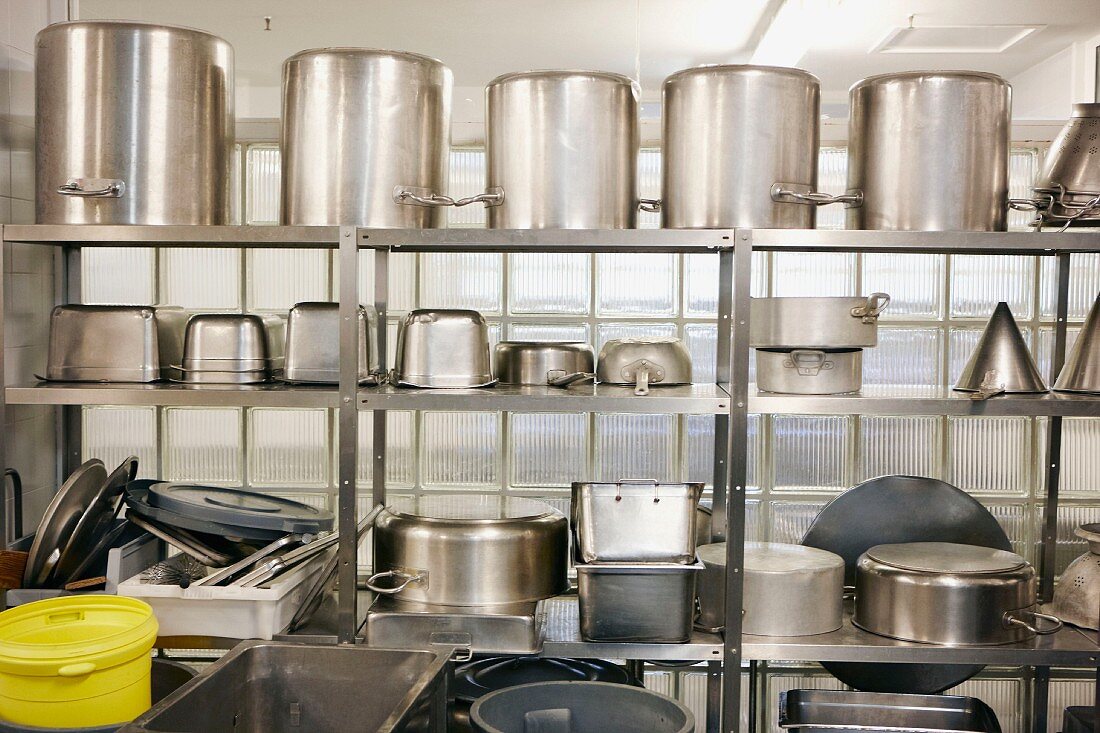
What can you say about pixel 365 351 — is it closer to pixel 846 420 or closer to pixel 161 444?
pixel 161 444

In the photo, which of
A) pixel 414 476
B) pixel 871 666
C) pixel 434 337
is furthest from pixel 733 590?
pixel 414 476

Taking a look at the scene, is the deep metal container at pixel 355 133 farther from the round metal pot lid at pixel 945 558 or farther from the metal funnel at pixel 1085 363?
the metal funnel at pixel 1085 363

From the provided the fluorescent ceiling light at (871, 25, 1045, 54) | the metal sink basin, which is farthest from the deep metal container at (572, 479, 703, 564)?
the fluorescent ceiling light at (871, 25, 1045, 54)

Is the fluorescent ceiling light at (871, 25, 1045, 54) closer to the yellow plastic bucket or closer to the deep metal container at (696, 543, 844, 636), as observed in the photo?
the deep metal container at (696, 543, 844, 636)

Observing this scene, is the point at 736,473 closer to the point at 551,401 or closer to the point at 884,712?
the point at 551,401

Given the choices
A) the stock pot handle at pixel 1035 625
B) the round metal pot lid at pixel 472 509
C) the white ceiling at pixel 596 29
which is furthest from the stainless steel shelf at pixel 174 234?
the white ceiling at pixel 596 29

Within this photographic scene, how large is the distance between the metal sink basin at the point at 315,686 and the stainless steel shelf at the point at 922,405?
885 millimetres

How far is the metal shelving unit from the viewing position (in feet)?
6.81

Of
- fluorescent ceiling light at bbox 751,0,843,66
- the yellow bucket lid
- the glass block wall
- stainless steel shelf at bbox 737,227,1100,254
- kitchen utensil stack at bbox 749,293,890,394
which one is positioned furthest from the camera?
fluorescent ceiling light at bbox 751,0,843,66

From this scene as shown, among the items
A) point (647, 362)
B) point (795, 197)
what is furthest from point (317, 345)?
point (795, 197)

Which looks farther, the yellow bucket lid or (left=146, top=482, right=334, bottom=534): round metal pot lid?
(left=146, top=482, right=334, bottom=534): round metal pot lid

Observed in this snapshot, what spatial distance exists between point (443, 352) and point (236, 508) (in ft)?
1.98

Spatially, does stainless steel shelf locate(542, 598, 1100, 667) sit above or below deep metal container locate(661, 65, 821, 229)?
below

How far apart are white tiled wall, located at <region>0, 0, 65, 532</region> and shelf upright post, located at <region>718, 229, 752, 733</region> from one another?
1766mm
